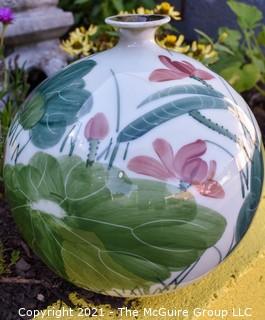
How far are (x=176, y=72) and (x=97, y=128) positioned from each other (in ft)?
0.87

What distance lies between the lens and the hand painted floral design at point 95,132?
4.20 feet

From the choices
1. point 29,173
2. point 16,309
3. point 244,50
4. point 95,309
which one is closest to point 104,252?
point 29,173

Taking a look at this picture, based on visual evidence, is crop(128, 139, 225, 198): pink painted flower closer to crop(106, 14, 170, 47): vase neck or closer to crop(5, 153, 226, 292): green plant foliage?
crop(5, 153, 226, 292): green plant foliage

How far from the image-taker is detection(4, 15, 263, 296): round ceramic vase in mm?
1274

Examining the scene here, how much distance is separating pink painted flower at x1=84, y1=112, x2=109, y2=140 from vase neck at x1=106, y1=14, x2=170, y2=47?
0.25m

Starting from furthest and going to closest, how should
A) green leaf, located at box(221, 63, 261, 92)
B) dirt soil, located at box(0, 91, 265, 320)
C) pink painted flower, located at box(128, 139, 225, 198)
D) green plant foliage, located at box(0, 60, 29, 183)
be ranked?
1. green leaf, located at box(221, 63, 261, 92)
2. green plant foliage, located at box(0, 60, 29, 183)
3. dirt soil, located at box(0, 91, 265, 320)
4. pink painted flower, located at box(128, 139, 225, 198)

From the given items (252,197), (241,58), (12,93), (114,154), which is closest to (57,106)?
(114,154)

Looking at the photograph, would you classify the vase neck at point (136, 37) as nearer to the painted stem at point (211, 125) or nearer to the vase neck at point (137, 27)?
the vase neck at point (137, 27)

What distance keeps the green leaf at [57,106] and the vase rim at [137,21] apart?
11 centimetres

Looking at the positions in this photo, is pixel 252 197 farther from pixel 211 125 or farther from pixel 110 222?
pixel 110 222

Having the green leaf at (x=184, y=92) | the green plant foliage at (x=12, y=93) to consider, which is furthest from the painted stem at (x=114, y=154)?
the green plant foliage at (x=12, y=93)

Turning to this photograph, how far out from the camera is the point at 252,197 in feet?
4.66

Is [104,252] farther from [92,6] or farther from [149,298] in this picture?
[92,6]

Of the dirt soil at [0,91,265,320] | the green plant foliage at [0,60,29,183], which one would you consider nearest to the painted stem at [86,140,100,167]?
the dirt soil at [0,91,265,320]
